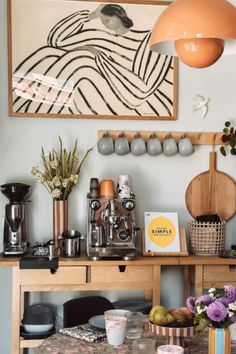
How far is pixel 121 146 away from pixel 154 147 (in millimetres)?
218

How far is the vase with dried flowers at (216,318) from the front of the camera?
181 cm

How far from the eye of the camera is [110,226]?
3359mm

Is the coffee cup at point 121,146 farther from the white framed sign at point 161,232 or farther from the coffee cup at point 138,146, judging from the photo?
the white framed sign at point 161,232

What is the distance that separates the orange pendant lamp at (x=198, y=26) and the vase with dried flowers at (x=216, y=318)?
2.71 feet

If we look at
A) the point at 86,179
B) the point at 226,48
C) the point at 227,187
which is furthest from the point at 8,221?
the point at 226,48

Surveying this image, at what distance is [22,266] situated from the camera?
10.6 feet

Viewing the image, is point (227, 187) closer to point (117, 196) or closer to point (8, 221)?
point (117, 196)

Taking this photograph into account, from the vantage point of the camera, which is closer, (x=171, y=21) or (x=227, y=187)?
(x=171, y=21)

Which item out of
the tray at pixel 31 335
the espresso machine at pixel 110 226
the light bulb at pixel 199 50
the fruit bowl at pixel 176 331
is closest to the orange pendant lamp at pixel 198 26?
the light bulb at pixel 199 50

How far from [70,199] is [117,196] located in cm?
36

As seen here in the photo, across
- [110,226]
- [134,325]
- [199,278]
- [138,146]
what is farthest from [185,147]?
[134,325]

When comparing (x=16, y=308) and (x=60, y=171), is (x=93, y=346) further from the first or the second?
(x=60, y=171)

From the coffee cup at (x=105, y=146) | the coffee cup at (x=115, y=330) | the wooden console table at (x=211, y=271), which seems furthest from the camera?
the coffee cup at (x=105, y=146)

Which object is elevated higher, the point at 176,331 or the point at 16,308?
the point at 176,331
